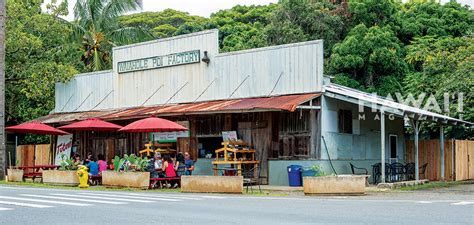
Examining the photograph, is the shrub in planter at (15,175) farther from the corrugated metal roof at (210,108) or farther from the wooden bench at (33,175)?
the corrugated metal roof at (210,108)

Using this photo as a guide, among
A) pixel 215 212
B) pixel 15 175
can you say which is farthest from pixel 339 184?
pixel 15 175

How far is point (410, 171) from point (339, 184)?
831 centimetres

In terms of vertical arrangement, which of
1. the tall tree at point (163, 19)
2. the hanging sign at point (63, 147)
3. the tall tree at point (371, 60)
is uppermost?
the tall tree at point (163, 19)

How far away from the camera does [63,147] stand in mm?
35062

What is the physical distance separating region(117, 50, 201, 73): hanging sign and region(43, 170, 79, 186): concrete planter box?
7609mm

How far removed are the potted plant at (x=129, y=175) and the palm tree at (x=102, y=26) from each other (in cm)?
1904

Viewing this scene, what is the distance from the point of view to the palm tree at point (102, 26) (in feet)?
141

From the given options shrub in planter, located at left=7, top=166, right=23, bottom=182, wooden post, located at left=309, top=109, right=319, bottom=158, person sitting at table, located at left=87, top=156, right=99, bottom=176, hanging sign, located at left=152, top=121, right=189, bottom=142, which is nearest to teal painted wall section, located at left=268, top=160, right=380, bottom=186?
wooden post, located at left=309, top=109, right=319, bottom=158

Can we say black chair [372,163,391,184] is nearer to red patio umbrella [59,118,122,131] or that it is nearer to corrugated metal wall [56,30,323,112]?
corrugated metal wall [56,30,323,112]

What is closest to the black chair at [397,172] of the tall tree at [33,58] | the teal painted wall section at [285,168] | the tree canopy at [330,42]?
the teal painted wall section at [285,168]

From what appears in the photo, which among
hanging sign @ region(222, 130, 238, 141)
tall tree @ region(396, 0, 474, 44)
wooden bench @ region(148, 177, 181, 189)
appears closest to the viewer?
wooden bench @ region(148, 177, 181, 189)

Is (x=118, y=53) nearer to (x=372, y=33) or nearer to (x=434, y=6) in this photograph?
(x=372, y=33)

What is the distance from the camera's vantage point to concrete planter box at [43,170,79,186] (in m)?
25.5

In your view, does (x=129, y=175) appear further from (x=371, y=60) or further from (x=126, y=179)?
(x=371, y=60)
